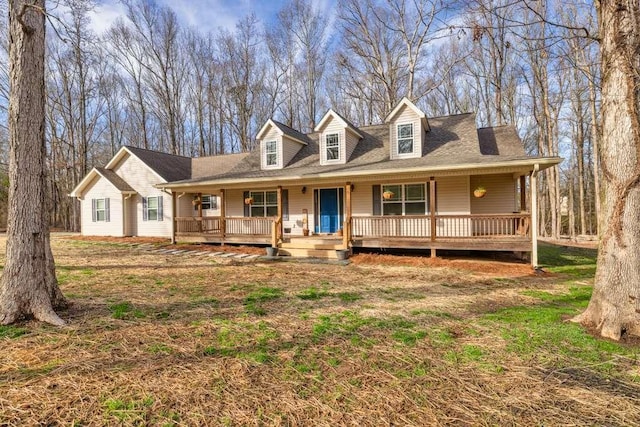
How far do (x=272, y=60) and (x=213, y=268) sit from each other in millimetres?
24660

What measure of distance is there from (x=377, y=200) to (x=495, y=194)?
4448 mm

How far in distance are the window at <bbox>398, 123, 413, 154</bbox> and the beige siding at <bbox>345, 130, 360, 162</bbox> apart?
2.25 m

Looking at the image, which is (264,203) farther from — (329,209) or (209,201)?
(209,201)

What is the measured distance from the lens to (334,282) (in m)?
7.61

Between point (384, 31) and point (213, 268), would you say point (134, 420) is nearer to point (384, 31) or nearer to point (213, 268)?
point (213, 268)

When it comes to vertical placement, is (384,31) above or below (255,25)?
below

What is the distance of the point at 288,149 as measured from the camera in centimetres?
1537

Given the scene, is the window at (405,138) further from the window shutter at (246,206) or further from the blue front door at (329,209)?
the window shutter at (246,206)

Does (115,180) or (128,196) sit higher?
(115,180)

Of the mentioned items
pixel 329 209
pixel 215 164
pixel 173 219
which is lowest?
pixel 173 219

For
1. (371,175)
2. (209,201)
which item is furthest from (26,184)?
(209,201)

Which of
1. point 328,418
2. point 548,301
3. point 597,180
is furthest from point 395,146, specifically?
point 597,180

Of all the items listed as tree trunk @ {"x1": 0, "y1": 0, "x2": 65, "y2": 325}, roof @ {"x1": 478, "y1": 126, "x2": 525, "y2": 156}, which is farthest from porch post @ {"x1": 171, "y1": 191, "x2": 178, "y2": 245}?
roof @ {"x1": 478, "y1": 126, "x2": 525, "y2": 156}

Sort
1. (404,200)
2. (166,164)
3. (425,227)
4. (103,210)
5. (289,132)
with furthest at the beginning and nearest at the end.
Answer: (166,164) < (103,210) < (289,132) < (404,200) < (425,227)
